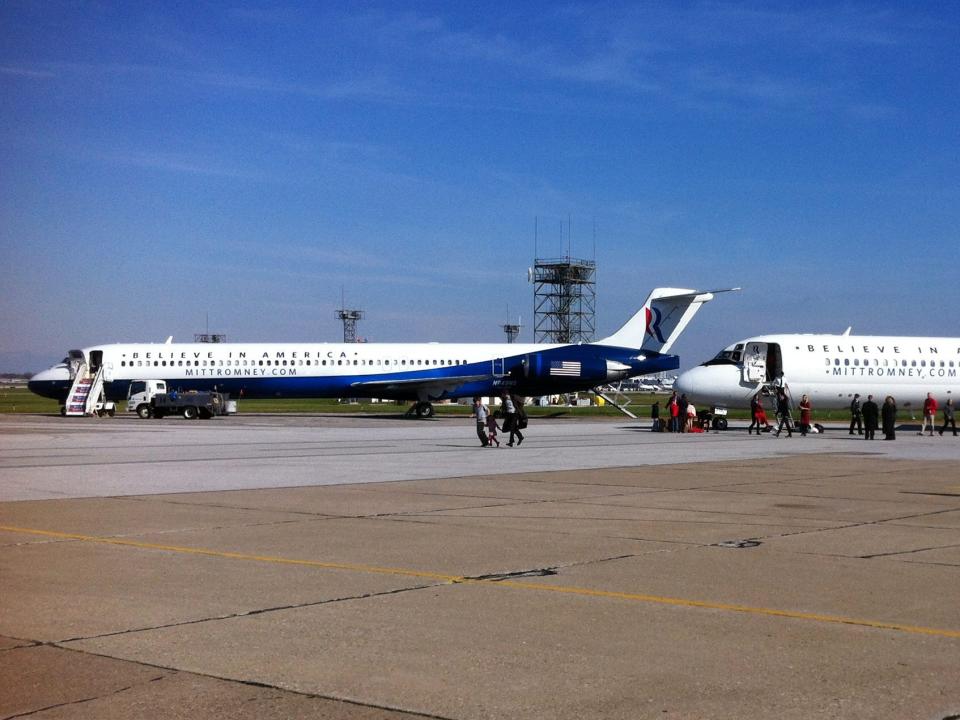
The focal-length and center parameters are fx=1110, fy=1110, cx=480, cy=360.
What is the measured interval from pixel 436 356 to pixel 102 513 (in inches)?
1716

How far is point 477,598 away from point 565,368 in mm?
48034

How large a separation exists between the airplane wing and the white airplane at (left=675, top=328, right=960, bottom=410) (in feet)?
54.9

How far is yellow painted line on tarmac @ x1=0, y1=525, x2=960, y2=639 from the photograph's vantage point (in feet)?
25.6

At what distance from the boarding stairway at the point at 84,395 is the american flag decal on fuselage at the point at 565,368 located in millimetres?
23177

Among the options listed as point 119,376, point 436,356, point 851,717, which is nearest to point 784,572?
point 851,717

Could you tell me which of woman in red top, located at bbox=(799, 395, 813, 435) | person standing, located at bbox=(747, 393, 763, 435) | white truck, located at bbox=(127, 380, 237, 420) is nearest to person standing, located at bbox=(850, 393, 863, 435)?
woman in red top, located at bbox=(799, 395, 813, 435)

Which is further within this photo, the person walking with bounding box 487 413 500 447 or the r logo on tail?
the r logo on tail

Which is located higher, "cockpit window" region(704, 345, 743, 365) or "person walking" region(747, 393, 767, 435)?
"cockpit window" region(704, 345, 743, 365)

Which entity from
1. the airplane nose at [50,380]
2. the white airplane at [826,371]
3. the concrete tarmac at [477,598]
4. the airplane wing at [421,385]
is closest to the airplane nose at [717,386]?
the white airplane at [826,371]

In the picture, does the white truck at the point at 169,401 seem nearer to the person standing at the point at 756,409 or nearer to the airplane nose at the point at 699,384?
the airplane nose at the point at 699,384

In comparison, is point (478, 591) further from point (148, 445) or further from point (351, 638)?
point (148, 445)

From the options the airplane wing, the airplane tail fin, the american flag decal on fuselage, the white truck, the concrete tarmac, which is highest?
Result: the airplane tail fin

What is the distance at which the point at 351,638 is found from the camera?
736 centimetres

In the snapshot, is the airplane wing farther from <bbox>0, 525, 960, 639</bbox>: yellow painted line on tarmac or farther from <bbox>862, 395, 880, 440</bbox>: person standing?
<bbox>0, 525, 960, 639</bbox>: yellow painted line on tarmac
